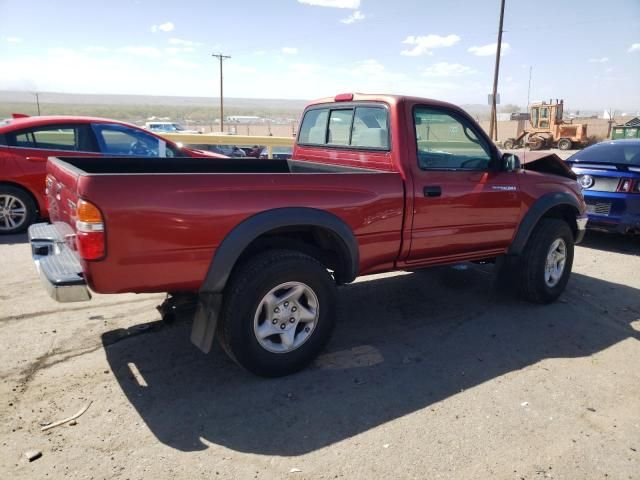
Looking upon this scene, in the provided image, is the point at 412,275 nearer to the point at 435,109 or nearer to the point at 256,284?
the point at 435,109

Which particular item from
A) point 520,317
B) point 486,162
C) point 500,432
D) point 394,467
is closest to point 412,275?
point 520,317

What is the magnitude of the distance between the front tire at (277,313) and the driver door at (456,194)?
998 mm

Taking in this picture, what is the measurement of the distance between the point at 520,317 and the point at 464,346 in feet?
3.18

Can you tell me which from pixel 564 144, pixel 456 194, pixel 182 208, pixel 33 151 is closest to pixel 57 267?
pixel 182 208

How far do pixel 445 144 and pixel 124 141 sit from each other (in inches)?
212

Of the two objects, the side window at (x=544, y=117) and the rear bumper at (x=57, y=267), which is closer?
the rear bumper at (x=57, y=267)

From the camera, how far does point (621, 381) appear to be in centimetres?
343

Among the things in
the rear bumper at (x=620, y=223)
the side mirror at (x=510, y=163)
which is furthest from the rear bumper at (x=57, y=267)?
the rear bumper at (x=620, y=223)

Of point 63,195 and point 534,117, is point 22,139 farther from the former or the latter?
point 534,117

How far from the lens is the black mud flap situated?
3.04 m

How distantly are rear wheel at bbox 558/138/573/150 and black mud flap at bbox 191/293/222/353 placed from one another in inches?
1274

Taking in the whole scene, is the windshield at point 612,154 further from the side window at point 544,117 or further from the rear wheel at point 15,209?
the side window at point 544,117

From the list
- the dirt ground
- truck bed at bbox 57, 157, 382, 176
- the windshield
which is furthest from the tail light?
the windshield

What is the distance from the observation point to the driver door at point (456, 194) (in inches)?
152
